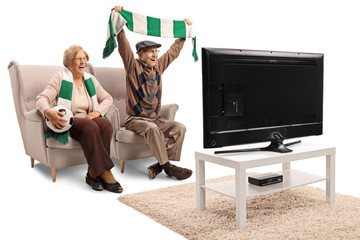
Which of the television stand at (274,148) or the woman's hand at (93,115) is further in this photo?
the woman's hand at (93,115)

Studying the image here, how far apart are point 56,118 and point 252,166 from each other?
1.93 metres

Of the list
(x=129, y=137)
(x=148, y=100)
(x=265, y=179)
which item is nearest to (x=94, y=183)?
(x=129, y=137)

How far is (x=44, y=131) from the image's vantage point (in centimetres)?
383

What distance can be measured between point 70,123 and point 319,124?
219 centimetres

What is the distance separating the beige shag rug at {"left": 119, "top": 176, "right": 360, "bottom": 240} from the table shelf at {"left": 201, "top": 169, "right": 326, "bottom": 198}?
0.63 feet

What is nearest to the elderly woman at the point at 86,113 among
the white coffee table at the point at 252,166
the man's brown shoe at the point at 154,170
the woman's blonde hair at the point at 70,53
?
the woman's blonde hair at the point at 70,53

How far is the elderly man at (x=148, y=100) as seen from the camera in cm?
397

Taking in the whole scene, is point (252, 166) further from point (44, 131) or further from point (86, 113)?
point (44, 131)

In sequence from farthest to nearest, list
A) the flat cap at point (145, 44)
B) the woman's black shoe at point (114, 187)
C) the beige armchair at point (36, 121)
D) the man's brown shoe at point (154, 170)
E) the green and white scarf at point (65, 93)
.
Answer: the flat cap at point (145, 44) < the man's brown shoe at point (154, 170) < the beige armchair at point (36, 121) < the green and white scarf at point (65, 93) < the woman's black shoe at point (114, 187)

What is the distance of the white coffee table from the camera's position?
252 cm

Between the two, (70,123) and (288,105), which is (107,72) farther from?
(288,105)

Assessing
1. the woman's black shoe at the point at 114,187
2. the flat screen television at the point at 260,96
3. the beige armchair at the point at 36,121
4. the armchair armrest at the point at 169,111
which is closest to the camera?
the flat screen television at the point at 260,96

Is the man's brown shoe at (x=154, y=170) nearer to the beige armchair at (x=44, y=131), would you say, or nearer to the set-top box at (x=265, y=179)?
the beige armchair at (x=44, y=131)

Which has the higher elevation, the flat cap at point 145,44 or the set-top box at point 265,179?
the flat cap at point 145,44
